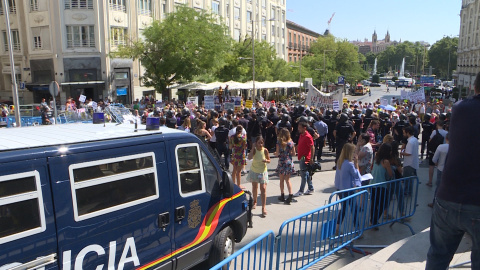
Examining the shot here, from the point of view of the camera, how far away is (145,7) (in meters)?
35.9

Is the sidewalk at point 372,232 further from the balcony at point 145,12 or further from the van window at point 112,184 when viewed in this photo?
the balcony at point 145,12

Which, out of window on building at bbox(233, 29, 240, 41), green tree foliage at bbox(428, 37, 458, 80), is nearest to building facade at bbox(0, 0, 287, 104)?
window on building at bbox(233, 29, 240, 41)

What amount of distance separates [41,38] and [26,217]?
3296 centimetres

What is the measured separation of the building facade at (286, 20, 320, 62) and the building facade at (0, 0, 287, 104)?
4011cm

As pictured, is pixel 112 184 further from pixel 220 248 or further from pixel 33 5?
pixel 33 5

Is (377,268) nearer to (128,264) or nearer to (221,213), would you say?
(221,213)

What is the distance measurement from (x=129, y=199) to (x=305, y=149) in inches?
215

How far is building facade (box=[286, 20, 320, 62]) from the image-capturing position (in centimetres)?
7162

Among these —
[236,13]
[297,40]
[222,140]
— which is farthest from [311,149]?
[297,40]

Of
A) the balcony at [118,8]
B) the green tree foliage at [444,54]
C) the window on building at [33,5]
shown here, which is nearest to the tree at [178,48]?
the balcony at [118,8]

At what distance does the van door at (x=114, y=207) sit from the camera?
371 centimetres

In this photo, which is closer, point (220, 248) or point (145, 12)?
point (220, 248)

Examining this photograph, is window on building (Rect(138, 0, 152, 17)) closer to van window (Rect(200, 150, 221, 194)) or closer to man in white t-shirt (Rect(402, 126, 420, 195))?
man in white t-shirt (Rect(402, 126, 420, 195))

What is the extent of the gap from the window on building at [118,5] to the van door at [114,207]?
31.4 metres
